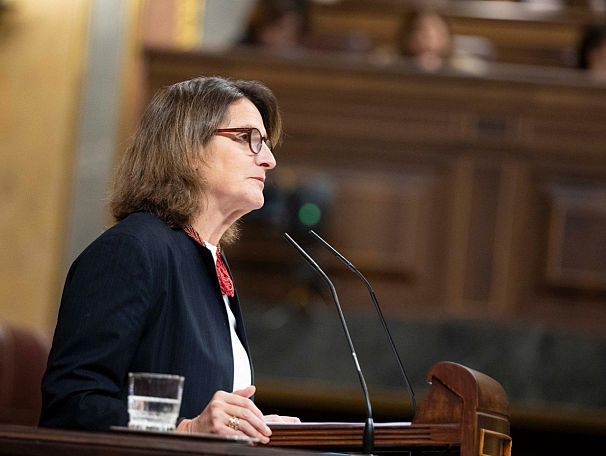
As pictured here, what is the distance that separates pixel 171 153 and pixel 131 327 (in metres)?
0.42

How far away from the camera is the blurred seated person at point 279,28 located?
20.9 ft

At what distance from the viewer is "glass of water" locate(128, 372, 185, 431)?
1764 mm

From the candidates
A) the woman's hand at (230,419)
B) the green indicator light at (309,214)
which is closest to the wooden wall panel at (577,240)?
the green indicator light at (309,214)

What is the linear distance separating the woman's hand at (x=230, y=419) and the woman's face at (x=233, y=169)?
54cm

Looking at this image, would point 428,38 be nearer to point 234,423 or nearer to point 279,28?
point 279,28

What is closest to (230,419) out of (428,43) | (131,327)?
(131,327)

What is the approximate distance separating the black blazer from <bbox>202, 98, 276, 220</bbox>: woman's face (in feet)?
0.39

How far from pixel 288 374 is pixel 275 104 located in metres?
2.61

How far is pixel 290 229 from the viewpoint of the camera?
529 centimetres

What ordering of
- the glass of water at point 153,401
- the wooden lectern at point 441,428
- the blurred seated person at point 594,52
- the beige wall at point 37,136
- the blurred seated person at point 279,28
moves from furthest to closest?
the blurred seated person at point 279,28, the blurred seated person at point 594,52, the beige wall at point 37,136, the wooden lectern at point 441,428, the glass of water at point 153,401

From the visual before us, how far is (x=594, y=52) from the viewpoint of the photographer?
20.5 ft


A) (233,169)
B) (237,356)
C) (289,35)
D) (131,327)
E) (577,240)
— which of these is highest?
(289,35)

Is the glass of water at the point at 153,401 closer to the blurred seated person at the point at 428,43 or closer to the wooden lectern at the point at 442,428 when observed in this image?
the wooden lectern at the point at 442,428

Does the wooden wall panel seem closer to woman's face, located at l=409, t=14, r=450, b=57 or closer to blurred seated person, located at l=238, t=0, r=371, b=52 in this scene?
woman's face, located at l=409, t=14, r=450, b=57
